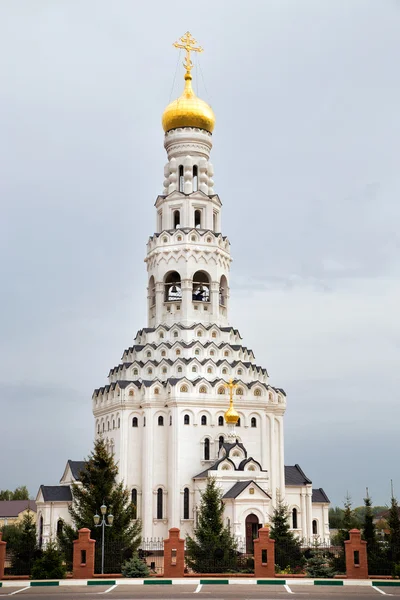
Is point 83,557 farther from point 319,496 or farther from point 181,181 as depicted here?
point 181,181

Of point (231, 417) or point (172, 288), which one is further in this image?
point (172, 288)

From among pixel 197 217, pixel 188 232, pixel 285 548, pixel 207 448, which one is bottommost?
pixel 285 548

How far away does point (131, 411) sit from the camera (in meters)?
46.7

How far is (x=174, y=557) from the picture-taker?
27578 mm

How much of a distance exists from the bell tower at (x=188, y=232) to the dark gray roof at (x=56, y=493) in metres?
10.6

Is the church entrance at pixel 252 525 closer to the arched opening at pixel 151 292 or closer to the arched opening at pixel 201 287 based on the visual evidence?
the arched opening at pixel 201 287

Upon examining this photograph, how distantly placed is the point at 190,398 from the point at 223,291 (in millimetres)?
8294

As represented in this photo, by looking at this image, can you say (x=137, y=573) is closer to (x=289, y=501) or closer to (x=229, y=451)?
(x=229, y=451)

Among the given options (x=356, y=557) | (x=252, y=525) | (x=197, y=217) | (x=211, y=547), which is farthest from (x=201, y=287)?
(x=356, y=557)

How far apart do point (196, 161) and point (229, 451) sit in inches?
693

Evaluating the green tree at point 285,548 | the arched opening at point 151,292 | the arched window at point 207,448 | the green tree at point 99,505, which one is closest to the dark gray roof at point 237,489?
the arched window at point 207,448

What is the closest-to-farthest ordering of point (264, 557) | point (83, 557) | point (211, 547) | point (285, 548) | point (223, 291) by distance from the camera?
point (83, 557) → point (264, 557) → point (211, 547) → point (285, 548) → point (223, 291)

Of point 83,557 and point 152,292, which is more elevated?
point 152,292

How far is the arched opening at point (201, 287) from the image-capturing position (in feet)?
165
